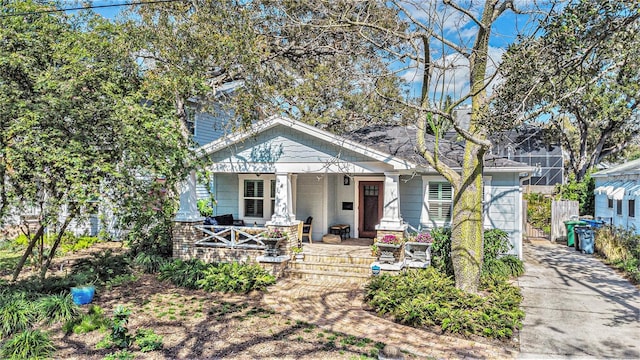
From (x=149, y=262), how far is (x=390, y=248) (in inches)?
272

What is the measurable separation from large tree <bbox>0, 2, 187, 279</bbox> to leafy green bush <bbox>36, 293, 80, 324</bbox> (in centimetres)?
140

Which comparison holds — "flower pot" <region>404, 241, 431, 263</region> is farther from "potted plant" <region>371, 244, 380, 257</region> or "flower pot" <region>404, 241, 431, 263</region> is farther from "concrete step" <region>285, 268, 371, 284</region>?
"concrete step" <region>285, 268, 371, 284</region>

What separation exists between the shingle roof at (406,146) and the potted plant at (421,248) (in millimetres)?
2130

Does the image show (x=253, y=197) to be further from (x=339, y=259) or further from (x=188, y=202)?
(x=339, y=259)

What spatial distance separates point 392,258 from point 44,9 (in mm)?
10513

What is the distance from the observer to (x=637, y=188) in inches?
559

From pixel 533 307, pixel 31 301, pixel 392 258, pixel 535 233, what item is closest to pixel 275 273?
pixel 392 258

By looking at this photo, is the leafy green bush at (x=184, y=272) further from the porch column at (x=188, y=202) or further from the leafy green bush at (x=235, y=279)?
the porch column at (x=188, y=202)

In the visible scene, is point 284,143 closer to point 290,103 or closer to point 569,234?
point 290,103

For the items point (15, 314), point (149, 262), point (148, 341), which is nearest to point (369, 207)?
point (149, 262)

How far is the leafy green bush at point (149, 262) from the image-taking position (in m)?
11.4

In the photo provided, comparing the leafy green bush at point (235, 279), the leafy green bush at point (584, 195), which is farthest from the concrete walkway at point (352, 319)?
the leafy green bush at point (584, 195)

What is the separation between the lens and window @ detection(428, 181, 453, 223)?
1233 centimetres

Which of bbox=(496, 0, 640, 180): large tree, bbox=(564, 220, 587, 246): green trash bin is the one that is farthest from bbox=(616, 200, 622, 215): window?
bbox=(496, 0, 640, 180): large tree
